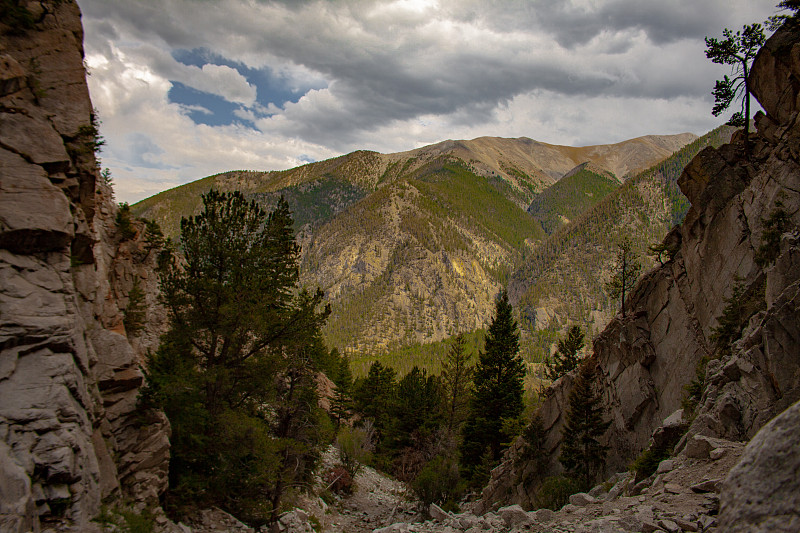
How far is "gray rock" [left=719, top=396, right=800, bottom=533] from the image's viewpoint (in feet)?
10.4

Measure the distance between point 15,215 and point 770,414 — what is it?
56.6 feet

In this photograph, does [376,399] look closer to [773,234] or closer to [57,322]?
[773,234]

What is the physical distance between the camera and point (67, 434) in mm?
8578

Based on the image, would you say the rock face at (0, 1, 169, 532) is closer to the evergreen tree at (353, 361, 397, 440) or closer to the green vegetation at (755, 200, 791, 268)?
the green vegetation at (755, 200, 791, 268)

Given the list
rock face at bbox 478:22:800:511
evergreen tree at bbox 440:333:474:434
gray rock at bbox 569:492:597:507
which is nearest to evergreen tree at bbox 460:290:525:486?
evergreen tree at bbox 440:333:474:434

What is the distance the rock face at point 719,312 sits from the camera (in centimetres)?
995

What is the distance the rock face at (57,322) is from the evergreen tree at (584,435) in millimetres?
18643

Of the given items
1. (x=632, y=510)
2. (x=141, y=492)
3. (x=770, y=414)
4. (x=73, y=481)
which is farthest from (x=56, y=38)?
(x=770, y=414)

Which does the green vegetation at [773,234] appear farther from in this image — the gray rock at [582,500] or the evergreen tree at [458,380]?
the evergreen tree at [458,380]

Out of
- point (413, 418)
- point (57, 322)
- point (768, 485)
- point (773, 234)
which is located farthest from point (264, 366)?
point (413, 418)

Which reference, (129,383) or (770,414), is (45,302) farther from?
(770,414)

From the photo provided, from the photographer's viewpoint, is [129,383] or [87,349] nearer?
[87,349]

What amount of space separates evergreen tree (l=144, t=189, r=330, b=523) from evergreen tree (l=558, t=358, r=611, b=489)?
43.6 feet

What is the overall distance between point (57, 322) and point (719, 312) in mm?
22216
